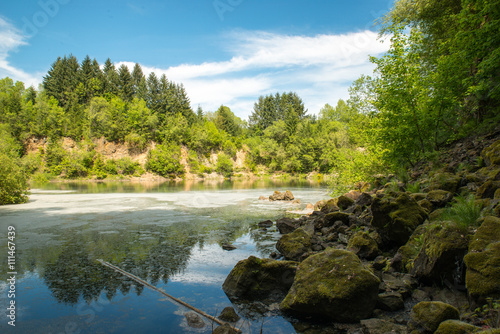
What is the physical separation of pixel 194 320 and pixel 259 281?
5.58 ft

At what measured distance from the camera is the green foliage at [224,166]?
80.4 metres

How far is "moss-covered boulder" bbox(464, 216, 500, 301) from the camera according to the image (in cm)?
393

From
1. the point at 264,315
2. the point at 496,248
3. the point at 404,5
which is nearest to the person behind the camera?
the point at 496,248

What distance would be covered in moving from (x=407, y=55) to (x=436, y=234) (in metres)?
10.1

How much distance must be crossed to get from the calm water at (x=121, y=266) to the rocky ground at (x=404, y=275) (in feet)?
2.12

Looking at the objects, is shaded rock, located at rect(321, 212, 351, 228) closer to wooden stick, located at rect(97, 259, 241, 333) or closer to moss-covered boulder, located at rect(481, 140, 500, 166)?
moss-covered boulder, located at rect(481, 140, 500, 166)

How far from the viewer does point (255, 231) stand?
510 inches

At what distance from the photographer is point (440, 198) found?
7836 millimetres

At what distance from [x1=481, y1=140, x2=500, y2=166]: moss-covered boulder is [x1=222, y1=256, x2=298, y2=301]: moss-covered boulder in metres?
6.04

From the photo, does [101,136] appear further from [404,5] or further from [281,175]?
[404,5]

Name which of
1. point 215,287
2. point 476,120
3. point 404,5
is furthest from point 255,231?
point 404,5

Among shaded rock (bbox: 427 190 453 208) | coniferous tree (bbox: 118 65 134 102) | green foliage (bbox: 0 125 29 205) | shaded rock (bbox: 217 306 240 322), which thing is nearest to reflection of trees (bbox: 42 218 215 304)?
shaded rock (bbox: 217 306 240 322)

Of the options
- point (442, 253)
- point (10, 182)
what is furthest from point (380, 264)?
point (10, 182)

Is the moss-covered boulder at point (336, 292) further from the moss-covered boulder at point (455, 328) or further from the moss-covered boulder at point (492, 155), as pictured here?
the moss-covered boulder at point (492, 155)
